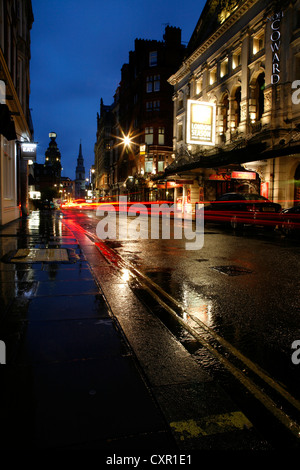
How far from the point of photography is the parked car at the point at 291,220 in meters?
14.1

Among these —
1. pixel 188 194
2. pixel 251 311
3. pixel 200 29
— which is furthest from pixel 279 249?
pixel 200 29

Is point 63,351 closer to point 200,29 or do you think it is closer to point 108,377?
point 108,377

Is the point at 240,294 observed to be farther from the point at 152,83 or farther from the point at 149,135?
the point at 152,83

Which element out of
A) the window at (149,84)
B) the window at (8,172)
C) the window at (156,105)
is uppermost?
the window at (149,84)

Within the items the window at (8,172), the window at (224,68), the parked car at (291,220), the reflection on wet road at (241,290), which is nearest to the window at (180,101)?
the window at (224,68)

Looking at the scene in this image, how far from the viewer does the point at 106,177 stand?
88.7m

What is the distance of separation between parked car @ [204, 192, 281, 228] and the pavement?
13657 mm

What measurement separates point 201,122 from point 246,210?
14532mm

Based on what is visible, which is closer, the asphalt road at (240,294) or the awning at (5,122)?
the asphalt road at (240,294)

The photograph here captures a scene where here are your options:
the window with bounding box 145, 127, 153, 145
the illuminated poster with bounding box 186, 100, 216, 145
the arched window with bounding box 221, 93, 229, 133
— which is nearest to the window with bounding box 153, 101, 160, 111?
the window with bounding box 145, 127, 153, 145

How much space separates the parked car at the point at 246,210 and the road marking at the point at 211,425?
48.6ft

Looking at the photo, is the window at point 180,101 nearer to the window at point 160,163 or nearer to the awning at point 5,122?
the window at point 160,163

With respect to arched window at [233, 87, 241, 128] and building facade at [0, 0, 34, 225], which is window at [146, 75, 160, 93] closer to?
arched window at [233, 87, 241, 128]
